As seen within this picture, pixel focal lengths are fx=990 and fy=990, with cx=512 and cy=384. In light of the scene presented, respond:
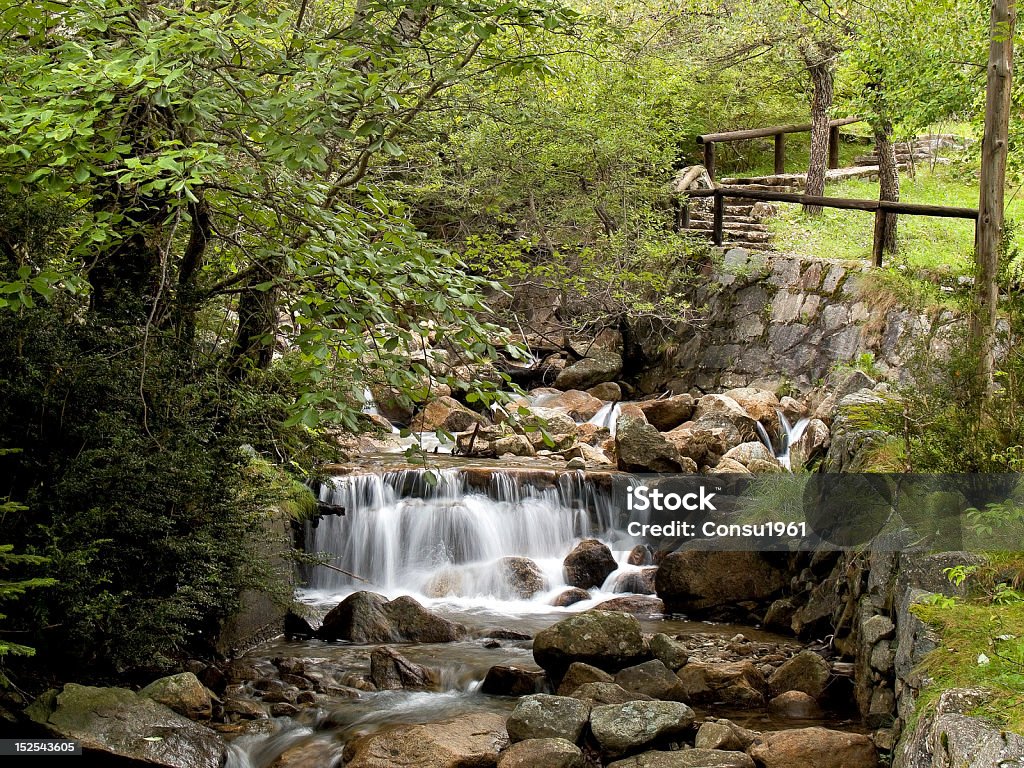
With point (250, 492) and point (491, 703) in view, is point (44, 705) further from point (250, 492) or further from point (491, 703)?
point (491, 703)

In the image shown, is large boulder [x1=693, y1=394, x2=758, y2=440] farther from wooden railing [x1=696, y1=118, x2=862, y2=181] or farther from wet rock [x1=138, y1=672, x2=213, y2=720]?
wet rock [x1=138, y1=672, x2=213, y2=720]

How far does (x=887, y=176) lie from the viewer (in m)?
16.6

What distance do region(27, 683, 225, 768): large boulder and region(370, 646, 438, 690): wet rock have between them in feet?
5.65

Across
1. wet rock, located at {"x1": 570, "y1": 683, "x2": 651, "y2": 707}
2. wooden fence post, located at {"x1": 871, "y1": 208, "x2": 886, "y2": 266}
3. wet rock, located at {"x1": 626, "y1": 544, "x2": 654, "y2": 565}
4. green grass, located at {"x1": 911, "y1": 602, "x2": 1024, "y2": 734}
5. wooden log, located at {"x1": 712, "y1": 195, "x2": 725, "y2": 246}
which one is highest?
wooden log, located at {"x1": 712, "y1": 195, "x2": 725, "y2": 246}

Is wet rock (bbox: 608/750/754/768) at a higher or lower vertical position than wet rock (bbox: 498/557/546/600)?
lower

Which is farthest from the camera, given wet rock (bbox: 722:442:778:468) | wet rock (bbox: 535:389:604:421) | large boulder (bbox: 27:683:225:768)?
wet rock (bbox: 535:389:604:421)

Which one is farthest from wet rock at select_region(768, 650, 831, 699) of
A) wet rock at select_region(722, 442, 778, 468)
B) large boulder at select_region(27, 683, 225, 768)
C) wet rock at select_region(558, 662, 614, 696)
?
wet rock at select_region(722, 442, 778, 468)

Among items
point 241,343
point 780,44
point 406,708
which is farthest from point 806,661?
point 780,44

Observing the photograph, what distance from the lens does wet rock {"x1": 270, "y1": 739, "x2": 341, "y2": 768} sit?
6.24 metres

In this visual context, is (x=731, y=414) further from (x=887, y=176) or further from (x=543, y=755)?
(x=543, y=755)

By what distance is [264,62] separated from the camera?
541 cm

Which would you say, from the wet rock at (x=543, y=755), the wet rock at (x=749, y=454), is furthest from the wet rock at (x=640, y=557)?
the wet rock at (x=543, y=755)

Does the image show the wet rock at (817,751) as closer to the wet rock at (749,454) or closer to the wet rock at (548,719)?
the wet rock at (548,719)

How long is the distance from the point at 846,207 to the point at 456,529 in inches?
308
